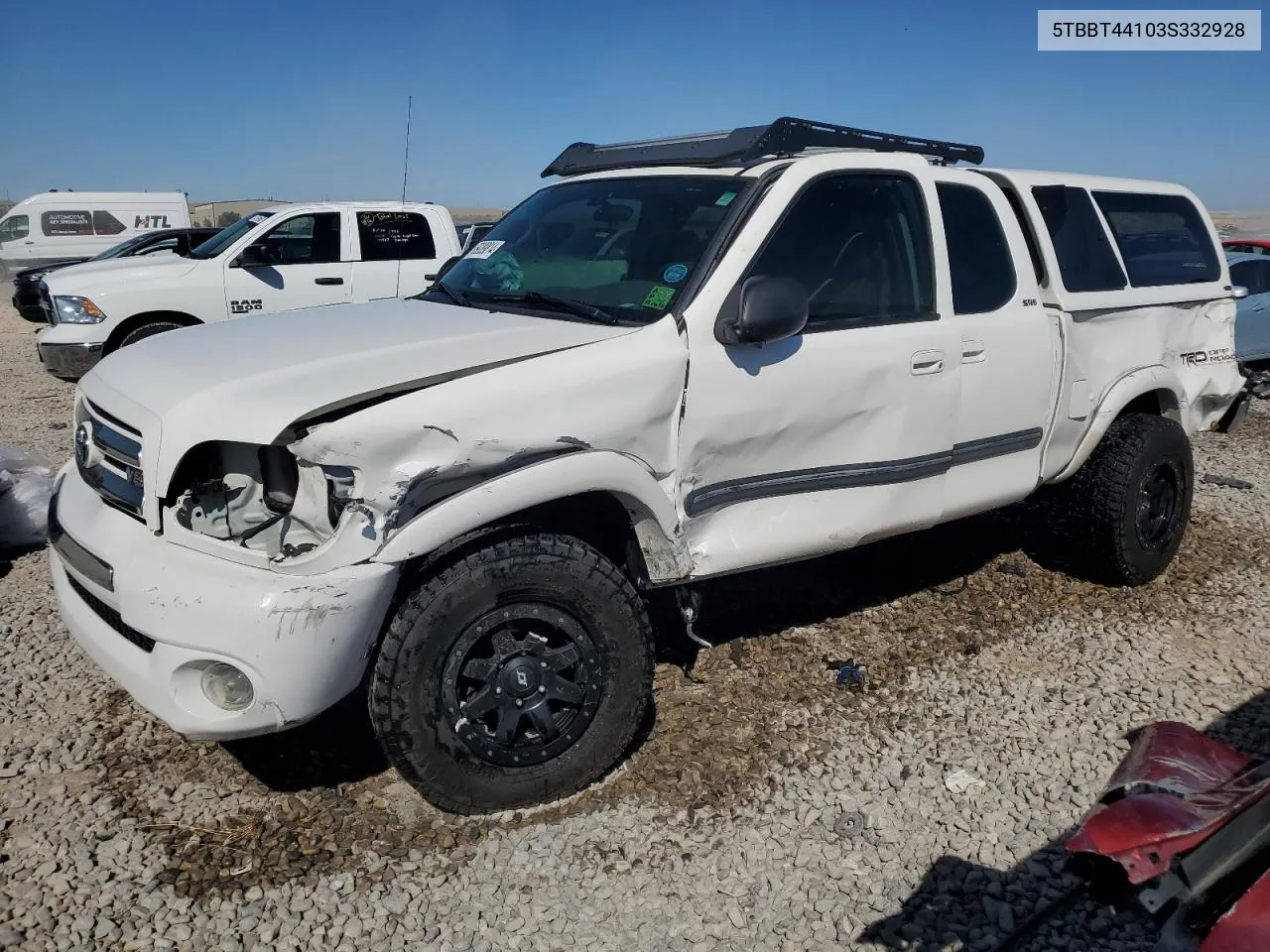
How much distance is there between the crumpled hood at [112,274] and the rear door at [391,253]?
158cm

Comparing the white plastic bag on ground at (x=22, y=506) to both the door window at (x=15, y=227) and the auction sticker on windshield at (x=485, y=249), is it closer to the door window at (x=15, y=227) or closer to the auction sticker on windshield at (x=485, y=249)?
the auction sticker on windshield at (x=485, y=249)

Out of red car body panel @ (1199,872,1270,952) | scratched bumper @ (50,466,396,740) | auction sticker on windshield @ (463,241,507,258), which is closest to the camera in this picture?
red car body panel @ (1199,872,1270,952)

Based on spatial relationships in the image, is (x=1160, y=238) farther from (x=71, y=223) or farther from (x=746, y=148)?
(x=71, y=223)

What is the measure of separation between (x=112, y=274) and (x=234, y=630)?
7.88 m

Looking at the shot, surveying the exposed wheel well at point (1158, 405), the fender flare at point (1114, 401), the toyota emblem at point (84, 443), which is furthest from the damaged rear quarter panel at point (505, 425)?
the exposed wheel well at point (1158, 405)

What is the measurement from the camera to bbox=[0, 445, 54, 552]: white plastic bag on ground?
5.03 m

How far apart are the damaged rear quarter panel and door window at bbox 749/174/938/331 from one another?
631mm

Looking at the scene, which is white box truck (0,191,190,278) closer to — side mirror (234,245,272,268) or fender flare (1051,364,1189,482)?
side mirror (234,245,272,268)

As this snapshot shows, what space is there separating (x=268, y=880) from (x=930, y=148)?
3.87 meters

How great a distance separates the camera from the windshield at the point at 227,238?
31.3 feet

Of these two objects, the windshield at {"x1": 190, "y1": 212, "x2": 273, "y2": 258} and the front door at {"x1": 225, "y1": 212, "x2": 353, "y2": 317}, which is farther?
the windshield at {"x1": 190, "y1": 212, "x2": 273, "y2": 258}

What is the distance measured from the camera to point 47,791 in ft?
10.2

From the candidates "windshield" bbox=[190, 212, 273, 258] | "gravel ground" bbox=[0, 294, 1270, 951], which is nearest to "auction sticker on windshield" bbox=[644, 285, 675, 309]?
"gravel ground" bbox=[0, 294, 1270, 951]

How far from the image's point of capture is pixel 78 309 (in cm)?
876
